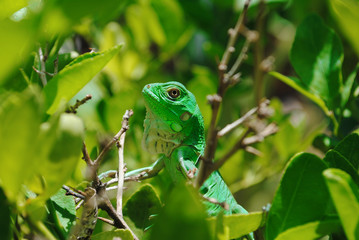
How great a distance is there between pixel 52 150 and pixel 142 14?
2.11 m

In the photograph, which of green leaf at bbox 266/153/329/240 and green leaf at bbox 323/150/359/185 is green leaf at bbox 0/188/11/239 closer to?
green leaf at bbox 266/153/329/240

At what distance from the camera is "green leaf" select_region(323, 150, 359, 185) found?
1185 millimetres

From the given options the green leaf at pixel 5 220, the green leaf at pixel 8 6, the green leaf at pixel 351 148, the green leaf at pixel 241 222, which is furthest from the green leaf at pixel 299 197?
the green leaf at pixel 8 6

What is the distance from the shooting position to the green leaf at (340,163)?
1.18 m

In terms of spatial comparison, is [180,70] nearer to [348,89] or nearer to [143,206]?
[348,89]

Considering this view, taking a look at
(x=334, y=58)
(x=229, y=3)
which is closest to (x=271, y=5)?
(x=229, y=3)

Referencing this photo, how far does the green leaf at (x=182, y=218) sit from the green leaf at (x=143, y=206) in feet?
1.82

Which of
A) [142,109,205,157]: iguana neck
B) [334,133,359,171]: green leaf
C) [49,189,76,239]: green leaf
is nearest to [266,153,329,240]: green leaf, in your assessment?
[334,133,359,171]: green leaf

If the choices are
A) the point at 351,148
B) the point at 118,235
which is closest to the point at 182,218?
the point at 118,235

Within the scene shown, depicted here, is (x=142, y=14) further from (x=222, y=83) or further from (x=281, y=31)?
(x=222, y=83)

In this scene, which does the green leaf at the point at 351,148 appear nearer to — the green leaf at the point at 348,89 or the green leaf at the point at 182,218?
the green leaf at the point at 348,89

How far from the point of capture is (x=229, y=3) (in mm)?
2812

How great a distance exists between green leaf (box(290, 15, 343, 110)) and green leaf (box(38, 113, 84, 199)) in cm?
109

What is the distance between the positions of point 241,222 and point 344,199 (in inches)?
8.7
